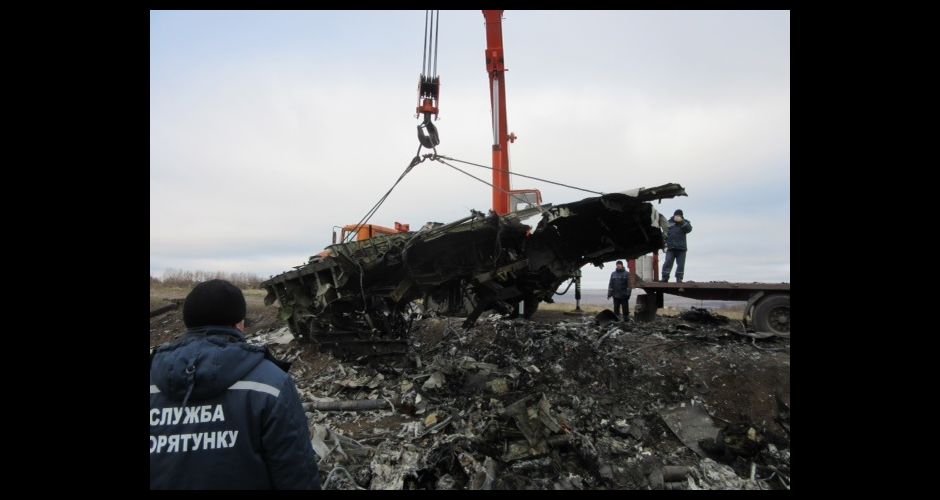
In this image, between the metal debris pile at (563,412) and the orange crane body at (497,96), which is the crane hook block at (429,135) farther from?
the metal debris pile at (563,412)

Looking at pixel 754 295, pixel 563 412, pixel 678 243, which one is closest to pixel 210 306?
pixel 563 412

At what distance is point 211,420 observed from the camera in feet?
5.20

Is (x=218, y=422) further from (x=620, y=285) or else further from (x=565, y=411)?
(x=620, y=285)

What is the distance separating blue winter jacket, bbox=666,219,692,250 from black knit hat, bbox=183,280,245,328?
7.83 m

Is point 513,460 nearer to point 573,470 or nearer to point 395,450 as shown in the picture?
point 573,470

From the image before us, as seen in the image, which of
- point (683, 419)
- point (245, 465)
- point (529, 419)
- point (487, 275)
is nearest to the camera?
point (245, 465)

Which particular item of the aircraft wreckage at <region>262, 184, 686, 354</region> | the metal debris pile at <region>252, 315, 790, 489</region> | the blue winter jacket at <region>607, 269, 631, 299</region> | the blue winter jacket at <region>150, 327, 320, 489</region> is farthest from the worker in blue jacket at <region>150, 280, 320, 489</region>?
the blue winter jacket at <region>607, 269, 631, 299</region>

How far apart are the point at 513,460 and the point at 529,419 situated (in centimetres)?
44

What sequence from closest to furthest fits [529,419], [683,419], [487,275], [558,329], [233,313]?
[233,313] → [529,419] → [683,419] → [487,275] → [558,329]

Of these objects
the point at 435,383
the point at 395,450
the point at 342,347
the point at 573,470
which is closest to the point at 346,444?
the point at 395,450

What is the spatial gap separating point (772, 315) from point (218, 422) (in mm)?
7772

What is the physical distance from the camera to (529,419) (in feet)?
14.1

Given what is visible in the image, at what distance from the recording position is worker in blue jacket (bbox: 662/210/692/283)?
7.92 m
